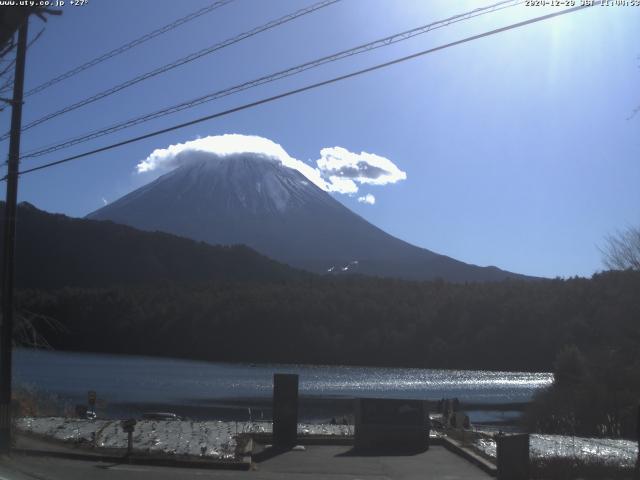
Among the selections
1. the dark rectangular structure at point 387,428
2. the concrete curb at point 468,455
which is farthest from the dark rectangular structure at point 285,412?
the concrete curb at point 468,455

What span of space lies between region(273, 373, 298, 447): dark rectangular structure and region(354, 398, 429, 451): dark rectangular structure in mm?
1320

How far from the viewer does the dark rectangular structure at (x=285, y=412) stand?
1703cm

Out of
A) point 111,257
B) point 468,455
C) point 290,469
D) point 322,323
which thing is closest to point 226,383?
point 322,323

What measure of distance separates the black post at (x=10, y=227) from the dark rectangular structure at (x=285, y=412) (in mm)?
5093

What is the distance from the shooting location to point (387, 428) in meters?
17.5

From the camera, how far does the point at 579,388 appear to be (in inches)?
1464

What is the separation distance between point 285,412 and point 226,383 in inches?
2134

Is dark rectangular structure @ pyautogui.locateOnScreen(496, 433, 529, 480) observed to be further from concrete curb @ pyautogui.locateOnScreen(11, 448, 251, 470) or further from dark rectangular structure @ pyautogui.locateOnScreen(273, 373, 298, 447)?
dark rectangular structure @ pyautogui.locateOnScreen(273, 373, 298, 447)

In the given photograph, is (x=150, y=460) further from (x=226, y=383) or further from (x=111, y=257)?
(x=111, y=257)

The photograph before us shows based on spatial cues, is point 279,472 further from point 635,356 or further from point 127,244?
point 127,244

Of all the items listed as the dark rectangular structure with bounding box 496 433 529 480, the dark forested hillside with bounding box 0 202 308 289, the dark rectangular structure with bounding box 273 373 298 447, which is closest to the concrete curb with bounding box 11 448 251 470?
the dark rectangular structure with bounding box 273 373 298 447

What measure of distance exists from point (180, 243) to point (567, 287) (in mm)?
68562

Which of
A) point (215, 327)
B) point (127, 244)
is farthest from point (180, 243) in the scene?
point (215, 327)

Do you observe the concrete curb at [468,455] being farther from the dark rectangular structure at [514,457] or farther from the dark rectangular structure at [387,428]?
the dark rectangular structure at [514,457]
